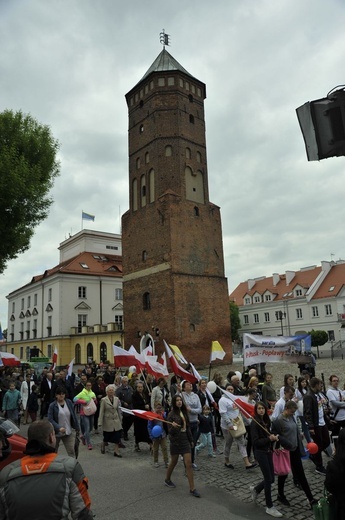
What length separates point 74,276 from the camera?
48375mm

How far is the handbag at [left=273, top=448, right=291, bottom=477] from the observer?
6.07 m

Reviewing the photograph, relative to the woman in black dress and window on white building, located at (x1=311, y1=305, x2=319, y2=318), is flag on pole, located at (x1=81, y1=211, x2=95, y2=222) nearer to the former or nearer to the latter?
window on white building, located at (x1=311, y1=305, x2=319, y2=318)

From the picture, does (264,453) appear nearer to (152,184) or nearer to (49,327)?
(152,184)

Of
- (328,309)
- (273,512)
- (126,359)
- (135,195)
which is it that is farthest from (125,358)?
(328,309)

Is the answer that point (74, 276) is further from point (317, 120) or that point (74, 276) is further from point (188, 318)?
point (317, 120)

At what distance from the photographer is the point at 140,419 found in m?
9.98

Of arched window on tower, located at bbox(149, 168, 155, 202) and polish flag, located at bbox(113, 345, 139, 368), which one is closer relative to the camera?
polish flag, located at bbox(113, 345, 139, 368)

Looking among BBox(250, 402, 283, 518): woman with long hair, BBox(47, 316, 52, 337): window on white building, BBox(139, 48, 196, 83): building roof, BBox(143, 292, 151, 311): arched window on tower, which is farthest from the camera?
BBox(47, 316, 52, 337): window on white building

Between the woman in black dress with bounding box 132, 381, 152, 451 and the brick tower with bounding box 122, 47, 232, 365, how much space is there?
18.1 m

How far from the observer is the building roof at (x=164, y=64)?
34472 millimetres

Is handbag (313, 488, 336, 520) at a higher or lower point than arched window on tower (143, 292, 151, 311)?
lower

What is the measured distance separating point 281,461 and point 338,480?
2.37 meters

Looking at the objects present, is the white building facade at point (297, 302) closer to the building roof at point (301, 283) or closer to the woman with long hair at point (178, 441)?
the building roof at point (301, 283)

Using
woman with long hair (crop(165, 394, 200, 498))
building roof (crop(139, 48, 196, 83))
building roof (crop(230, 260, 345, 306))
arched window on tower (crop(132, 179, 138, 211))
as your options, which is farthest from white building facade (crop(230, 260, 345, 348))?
woman with long hair (crop(165, 394, 200, 498))
